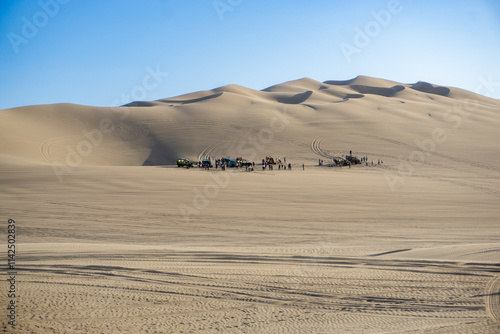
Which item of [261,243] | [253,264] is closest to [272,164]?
[261,243]

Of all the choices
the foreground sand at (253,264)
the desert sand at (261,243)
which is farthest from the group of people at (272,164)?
the foreground sand at (253,264)

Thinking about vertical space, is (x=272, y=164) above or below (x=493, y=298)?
above

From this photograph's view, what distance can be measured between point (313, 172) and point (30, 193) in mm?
20028

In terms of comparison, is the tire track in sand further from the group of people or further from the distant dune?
the distant dune

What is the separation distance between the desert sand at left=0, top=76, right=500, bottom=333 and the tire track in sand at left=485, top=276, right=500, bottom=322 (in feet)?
0.11

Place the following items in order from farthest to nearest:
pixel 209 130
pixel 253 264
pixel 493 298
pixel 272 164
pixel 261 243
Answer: pixel 209 130, pixel 272 164, pixel 261 243, pixel 253 264, pixel 493 298

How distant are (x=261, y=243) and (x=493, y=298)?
6566mm

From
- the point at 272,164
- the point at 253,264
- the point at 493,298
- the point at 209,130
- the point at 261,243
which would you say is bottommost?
the point at 261,243

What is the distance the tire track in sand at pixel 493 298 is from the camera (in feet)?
19.0

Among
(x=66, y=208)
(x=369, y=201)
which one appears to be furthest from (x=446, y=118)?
(x=66, y=208)

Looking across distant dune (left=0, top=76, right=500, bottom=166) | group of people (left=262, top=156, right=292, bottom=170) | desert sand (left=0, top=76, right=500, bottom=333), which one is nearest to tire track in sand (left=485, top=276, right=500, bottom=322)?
desert sand (left=0, top=76, right=500, bottom=333)

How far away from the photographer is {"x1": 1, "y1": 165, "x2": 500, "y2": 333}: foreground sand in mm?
5699

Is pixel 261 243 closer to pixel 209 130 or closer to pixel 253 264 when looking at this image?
pixel 253 264

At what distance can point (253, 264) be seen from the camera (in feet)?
27.5
